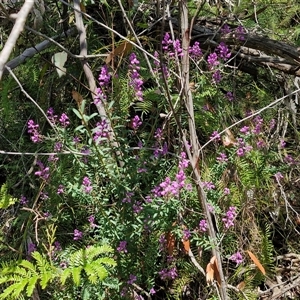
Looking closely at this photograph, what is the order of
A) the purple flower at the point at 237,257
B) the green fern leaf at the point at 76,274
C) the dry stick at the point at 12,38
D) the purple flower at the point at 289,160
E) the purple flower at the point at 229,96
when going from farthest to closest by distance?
the purple flower at the point at 229,96 → the purple flower at the point at 289,160 → the purple flower at the point at 237,257 → the green fern leaf at the point at 76,274 → the dry stick at the point at 12,38

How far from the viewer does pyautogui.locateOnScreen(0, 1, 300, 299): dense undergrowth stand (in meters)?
1.84

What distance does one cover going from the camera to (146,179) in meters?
1.96

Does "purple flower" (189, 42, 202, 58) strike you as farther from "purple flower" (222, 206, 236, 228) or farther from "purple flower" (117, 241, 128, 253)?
"purple flower" (117, 241, 128, 253)

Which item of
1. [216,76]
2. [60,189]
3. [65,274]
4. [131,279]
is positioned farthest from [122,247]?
[216,76]

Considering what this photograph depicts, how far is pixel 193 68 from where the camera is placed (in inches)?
90.6

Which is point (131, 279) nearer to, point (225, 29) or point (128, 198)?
point (128, 198)

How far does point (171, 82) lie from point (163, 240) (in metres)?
0.65

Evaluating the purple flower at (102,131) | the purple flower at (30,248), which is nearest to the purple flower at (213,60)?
the purple flower at (102,131)

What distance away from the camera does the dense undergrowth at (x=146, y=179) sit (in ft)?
6.03

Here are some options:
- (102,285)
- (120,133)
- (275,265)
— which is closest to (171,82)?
(120,133)

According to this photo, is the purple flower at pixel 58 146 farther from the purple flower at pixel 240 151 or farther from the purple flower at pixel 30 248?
the purple flower at pixel 240 151

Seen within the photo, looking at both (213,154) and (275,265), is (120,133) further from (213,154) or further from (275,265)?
(275,265)

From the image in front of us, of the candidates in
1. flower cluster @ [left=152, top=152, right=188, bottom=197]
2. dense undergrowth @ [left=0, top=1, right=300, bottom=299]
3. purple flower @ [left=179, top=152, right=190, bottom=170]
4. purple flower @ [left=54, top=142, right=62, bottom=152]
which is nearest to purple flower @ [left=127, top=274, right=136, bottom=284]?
dense undergrowth @ [left=0, top=1, right=300, bottom=299]

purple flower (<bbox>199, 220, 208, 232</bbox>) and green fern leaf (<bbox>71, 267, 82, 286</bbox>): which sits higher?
green fern leaf (<bbox>71, 267, 82, 286</bbox>)
